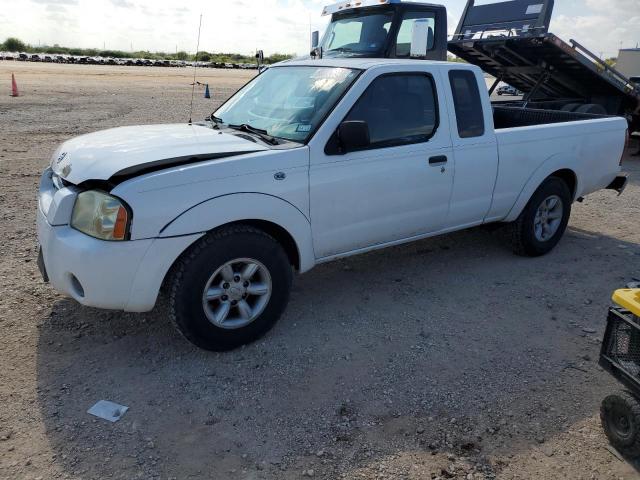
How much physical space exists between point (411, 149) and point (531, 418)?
7.08 ft

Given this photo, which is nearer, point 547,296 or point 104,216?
point 104,216

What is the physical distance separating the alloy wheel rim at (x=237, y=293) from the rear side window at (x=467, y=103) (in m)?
2.19

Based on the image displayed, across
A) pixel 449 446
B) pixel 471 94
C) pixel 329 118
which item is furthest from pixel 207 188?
pixel 471 94

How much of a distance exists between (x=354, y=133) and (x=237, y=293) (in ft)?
4.44

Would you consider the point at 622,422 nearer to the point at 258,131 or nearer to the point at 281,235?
the point at 281,235

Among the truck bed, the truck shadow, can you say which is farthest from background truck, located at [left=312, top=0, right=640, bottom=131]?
the truck shadow

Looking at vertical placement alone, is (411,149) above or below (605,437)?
above

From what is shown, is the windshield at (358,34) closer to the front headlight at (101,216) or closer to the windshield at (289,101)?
the windshield at (289,101)

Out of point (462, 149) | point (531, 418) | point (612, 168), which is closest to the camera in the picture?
point (531, 418)

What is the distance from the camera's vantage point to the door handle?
4.42m

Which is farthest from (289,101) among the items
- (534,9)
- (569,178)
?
(534,9)

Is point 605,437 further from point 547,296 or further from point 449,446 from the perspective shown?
point 547,296

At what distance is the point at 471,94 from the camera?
4789mm

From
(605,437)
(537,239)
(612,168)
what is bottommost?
(605,437)
